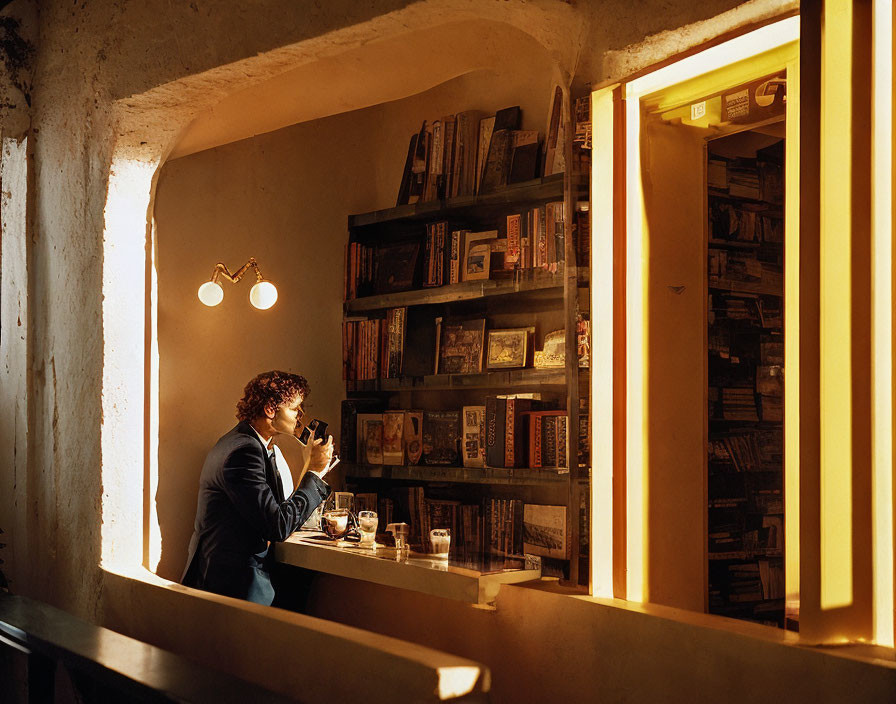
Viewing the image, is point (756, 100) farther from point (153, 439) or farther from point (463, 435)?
point (153, 439)

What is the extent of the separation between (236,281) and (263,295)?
22 centimetres

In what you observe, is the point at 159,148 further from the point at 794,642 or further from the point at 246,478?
the point at 794,642

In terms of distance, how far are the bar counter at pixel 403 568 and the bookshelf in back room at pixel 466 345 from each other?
25 centimetres

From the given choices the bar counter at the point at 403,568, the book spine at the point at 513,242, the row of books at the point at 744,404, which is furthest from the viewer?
the book spine at the point at 513,242

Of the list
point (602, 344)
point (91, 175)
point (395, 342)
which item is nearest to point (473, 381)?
point (395, 342)

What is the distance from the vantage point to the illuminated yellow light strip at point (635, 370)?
245 cm

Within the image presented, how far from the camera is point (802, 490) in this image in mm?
1971

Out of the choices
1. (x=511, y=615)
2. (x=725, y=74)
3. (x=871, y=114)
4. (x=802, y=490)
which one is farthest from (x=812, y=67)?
(x=511, y=615)

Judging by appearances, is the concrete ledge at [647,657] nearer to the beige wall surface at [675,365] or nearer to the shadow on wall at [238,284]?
the beige wall surface at [675,365]

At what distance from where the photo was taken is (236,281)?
466cm

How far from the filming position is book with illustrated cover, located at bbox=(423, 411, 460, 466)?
458 centimetres

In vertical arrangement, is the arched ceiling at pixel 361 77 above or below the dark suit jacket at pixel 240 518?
above

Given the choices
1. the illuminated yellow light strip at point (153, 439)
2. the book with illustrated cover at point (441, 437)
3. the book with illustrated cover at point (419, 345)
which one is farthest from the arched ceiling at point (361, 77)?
the book with illustrated cover at point (441, 437)

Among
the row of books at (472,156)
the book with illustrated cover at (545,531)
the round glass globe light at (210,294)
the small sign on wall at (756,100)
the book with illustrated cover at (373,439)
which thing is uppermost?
the row of books at (472,156)
